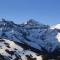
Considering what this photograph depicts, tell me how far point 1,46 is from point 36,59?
81.5ft

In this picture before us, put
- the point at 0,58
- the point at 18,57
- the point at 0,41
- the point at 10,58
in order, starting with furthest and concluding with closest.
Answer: the point at 0,41 < the point at 18,57 < the point at 10,58 < the point at 0,58

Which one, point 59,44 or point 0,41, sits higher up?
point 0,41

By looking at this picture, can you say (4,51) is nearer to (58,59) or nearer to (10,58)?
(10,58)

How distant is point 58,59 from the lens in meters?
108

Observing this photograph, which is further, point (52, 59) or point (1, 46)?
point (1, 46)

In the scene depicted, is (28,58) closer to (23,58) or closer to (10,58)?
(23,58)

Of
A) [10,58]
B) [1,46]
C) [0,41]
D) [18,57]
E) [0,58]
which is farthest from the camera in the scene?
[0,41]

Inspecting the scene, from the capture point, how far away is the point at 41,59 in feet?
338

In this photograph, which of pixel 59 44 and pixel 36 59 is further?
pixel 59 44

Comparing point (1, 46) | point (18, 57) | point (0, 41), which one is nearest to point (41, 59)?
point (18, 57)

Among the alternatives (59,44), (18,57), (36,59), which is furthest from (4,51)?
(59,44)

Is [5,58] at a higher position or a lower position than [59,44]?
higher

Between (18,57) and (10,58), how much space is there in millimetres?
7067

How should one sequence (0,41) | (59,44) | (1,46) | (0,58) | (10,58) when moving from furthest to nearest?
(59,44), (0,41), (1,46), (10,58), (0,58)
